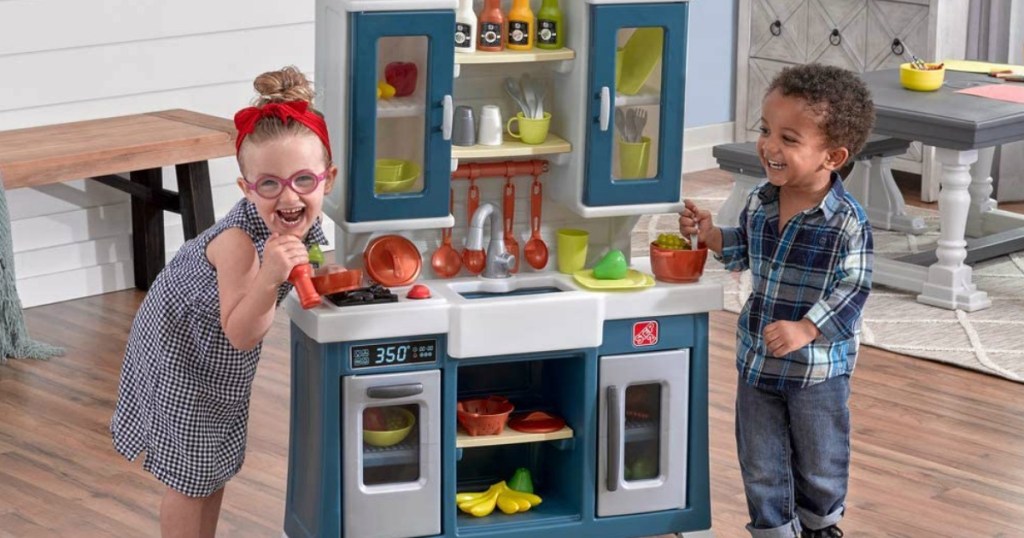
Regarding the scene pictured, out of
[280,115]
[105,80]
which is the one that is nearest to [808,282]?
[280,115]

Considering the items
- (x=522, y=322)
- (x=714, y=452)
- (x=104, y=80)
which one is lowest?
(x=714, y=452)

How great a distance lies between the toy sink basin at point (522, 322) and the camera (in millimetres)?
2531

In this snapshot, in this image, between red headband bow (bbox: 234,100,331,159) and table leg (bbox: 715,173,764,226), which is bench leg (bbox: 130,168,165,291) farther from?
red headband bow (bbox: 234,100,331,159)

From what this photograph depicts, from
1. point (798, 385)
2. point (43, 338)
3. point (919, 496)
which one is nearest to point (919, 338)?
point (919, 496)

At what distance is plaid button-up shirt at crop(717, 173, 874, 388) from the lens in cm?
247

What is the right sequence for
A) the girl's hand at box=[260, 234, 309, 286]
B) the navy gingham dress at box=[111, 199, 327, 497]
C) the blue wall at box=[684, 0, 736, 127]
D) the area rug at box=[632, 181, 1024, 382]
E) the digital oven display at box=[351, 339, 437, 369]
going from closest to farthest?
1. the girl's hand at box=[260, 234, 309, 286]
2. the navy gingham dress at box=[111, 199, 327, 497]
3. the digital oven display at box=[351, 339, 437, 369]
4. the area rug at box=[632, 181, 1024, 382]
5. the blue wall at box=[684, 0, 736, 127]

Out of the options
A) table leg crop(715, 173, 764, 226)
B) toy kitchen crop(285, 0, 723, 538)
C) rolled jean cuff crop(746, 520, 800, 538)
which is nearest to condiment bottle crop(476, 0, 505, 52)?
toy kitchen crop(285, 0, 723, 538)

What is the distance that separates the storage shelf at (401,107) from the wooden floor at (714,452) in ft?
2.71

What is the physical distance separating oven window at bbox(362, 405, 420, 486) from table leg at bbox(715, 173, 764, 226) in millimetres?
Result: 2412

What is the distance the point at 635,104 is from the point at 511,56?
234mm

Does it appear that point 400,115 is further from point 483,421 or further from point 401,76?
point 483,421

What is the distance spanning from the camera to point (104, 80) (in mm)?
4449

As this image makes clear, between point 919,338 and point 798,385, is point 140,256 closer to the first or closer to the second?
point 919,338

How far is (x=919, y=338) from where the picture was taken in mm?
4094
